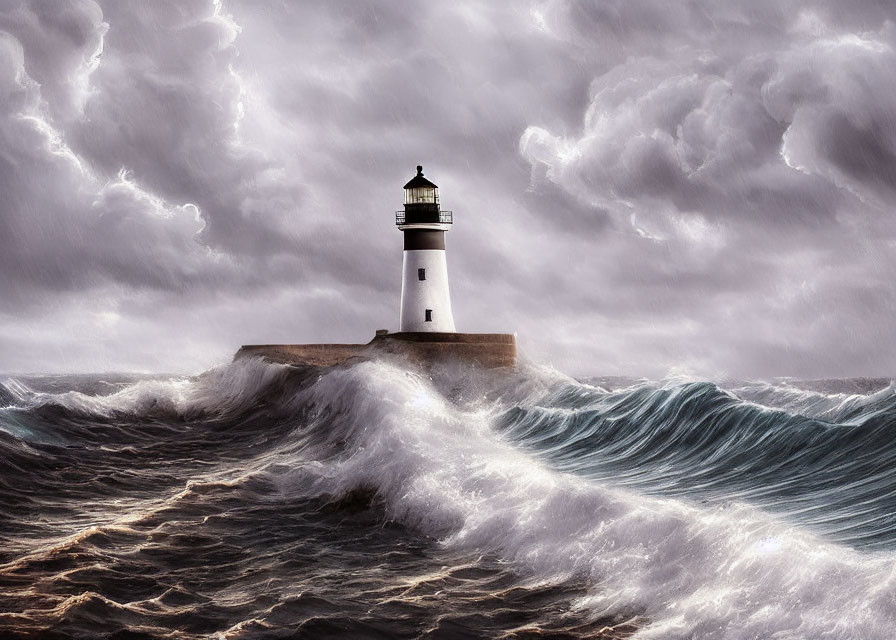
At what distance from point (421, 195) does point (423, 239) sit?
1.25 m

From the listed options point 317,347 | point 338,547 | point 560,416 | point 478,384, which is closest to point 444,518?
point 338,547

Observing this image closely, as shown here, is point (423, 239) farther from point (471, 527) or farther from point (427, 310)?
point (471, 527)

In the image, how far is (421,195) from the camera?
25.2m

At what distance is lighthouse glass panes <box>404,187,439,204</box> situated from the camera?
25.2 m

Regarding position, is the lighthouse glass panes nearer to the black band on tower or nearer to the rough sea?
the black band on tower

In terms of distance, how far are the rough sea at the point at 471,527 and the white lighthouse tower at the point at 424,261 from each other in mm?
8859

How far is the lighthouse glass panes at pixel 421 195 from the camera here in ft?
82.7

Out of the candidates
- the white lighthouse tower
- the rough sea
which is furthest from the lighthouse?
the rough sea

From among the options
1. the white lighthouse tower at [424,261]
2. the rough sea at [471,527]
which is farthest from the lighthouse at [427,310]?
the rough sea at [471,527]

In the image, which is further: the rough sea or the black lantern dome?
the black lantern dome

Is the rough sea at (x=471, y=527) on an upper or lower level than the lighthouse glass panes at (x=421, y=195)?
lower

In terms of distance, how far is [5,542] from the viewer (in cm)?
811

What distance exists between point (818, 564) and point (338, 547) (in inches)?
165

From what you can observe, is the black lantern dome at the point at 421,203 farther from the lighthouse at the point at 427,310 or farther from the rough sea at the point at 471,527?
the rough sea at the point at 471,527
